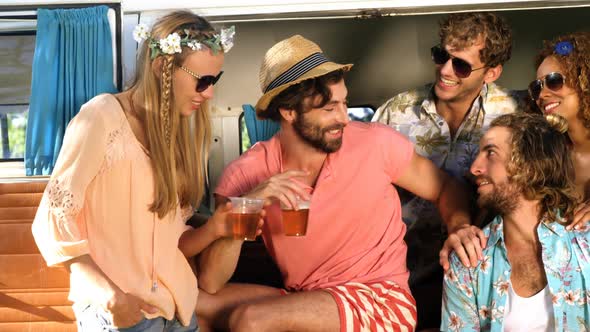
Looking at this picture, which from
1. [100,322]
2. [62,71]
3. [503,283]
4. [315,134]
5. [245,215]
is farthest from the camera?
[62,71]

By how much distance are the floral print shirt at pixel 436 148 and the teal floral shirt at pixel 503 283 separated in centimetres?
72

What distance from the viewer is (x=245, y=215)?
299 centimetres

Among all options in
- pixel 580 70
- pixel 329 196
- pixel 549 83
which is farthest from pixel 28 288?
→ pixel 580 70

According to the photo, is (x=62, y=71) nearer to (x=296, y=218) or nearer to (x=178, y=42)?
(x=178, y=42)

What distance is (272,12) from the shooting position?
13.5ft

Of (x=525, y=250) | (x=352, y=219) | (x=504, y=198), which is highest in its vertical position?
(x=504, y=198)

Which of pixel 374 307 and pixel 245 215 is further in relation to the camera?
pixel 374 307

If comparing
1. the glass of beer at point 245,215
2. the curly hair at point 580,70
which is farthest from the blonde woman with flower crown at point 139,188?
the curly hair at point 580,70

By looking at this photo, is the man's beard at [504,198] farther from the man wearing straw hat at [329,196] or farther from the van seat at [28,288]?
the van seat at [28,288]

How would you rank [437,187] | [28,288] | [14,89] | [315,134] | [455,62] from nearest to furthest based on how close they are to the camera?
[315,134]
[437,187]
[28,288]
[455,62]
[14,89]

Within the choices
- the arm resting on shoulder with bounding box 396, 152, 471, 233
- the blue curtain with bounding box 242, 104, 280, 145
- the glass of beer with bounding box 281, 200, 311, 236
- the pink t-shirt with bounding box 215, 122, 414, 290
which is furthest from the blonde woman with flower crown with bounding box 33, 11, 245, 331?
the blue curtain with bounding box 242, 104, 280, 145

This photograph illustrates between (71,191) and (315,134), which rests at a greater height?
(315,134)

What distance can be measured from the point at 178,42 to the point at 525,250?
1.54 metres

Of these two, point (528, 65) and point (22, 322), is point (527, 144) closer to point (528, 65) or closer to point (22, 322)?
point (528, 65)
